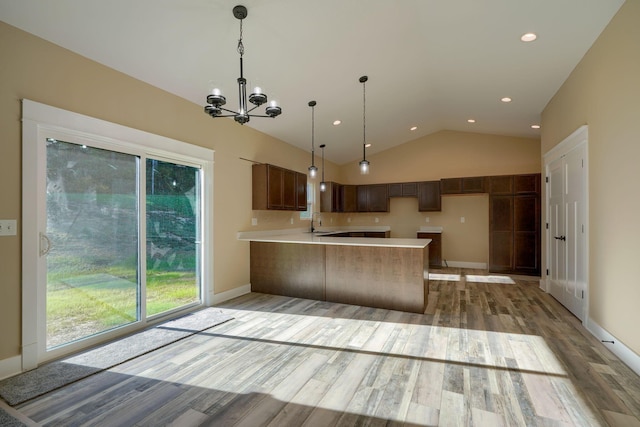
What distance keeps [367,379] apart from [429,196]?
5.81m

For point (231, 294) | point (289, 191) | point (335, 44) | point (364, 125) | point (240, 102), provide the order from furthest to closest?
1. point (364, 125)
2. point (289, 191)
3. point (231, 294)
4. point (335, 44)
5. point (240, 102)

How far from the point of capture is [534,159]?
6.65 meters

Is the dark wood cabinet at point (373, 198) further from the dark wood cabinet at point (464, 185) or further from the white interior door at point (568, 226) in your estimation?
the white interior door at point (568, 226)

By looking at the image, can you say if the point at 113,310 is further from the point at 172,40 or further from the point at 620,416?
the point at 620,416

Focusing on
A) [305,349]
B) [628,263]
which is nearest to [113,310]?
[305,349]

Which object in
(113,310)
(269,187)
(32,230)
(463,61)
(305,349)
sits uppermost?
(463,61)

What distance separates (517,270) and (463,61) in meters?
4.48

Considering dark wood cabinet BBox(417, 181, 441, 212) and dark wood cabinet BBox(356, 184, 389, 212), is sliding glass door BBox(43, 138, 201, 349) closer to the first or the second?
dark wood cabinet BBox(356, 184, 389, 212)

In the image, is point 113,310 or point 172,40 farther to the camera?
point 113,310

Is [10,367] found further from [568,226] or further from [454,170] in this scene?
[454,170]

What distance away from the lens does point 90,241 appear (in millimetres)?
3000

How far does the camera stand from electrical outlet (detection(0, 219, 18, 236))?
92.6 inches

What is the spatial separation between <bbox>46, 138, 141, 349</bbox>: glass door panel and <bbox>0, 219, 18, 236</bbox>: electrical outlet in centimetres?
26

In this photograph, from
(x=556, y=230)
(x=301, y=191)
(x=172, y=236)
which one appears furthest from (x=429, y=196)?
(x=172, y=236)
